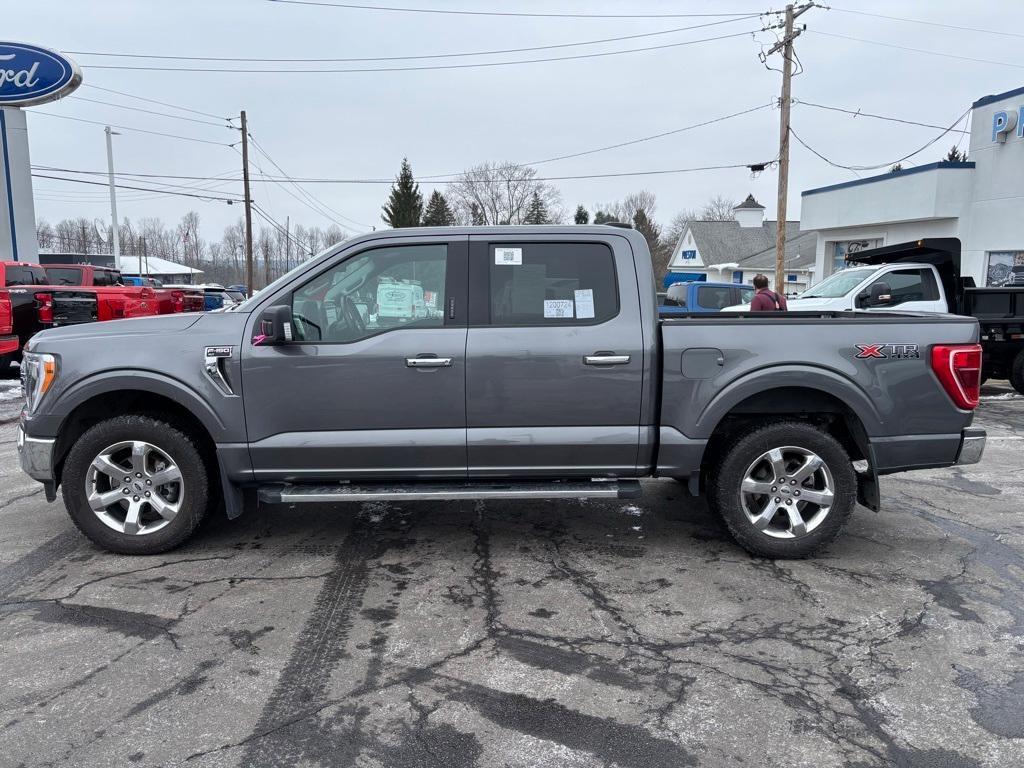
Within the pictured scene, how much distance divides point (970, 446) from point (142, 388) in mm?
5009

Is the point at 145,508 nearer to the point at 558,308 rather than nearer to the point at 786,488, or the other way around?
the point at 558,308

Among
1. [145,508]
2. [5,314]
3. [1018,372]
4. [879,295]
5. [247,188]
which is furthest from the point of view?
[247,188]

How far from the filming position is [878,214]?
22812 millimetres

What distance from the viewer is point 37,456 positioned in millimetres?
4539

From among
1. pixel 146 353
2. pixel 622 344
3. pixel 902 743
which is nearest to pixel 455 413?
pixel 622 344

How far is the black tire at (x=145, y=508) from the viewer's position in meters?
4.52

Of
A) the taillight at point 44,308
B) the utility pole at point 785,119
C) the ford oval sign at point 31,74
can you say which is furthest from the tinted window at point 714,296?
the ford oval sign at point 31,74

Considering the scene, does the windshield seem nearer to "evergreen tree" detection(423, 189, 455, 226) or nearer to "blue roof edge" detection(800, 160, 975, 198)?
"blue roof edge" detection(800, 160, 975, 198)

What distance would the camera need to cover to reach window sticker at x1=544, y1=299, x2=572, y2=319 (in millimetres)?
4578

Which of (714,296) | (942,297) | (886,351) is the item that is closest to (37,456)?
(886,351)

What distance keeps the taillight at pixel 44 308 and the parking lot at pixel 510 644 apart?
934 centimetres

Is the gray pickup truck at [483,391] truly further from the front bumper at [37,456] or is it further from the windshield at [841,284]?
the windshield at [841,284]

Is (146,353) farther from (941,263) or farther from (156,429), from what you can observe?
(941,263)

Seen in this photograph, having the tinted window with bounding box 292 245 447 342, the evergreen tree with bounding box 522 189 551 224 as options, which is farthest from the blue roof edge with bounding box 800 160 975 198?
the evergreen tree with bounding box 522 189 551 224
